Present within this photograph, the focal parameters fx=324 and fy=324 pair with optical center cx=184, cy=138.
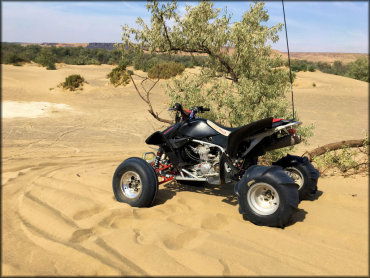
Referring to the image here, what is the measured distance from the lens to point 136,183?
4.81m

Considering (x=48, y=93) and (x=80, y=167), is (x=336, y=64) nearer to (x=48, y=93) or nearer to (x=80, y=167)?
(x=48, y=93)

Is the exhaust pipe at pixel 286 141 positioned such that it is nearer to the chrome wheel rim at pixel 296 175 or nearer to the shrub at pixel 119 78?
the chrome wheel rim at pixel 296 175

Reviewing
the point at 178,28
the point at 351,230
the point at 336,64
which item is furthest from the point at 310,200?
the point at 336,64

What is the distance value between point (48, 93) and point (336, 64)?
1644 inches

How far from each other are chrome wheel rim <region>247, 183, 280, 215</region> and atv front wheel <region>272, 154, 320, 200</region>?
1045mm

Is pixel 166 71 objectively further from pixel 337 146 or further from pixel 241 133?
pixel 241 133

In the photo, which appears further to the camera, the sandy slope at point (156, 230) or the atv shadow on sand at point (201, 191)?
the atv shadow on sand at point (201, 191)

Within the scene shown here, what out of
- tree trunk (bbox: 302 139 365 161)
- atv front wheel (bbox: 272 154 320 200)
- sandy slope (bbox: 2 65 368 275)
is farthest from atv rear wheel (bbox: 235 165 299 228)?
tree trunk (bbox: 302 139 365 161)

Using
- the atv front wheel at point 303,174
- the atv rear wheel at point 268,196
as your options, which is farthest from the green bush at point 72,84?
the atv rear wheel at point 268,196

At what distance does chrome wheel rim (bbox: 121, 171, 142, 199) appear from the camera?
15.6 feet

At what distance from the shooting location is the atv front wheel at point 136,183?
174 inches

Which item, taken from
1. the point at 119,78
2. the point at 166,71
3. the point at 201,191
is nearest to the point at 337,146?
the point at 201,191

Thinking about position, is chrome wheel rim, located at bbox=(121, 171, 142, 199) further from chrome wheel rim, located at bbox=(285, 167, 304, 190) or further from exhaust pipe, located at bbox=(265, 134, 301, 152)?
chrome wheel rim, located at bbox=(285, 167, 304, 190)

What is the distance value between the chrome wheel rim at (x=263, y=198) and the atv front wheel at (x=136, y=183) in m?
1.35
